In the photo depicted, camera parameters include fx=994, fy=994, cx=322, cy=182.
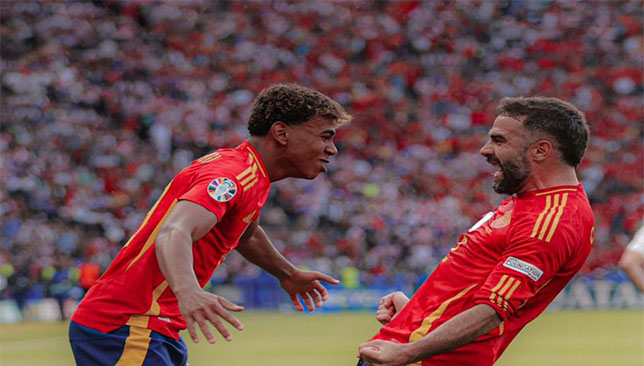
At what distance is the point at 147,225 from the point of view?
15.9ft

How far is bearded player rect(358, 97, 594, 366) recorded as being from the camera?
4.14 m

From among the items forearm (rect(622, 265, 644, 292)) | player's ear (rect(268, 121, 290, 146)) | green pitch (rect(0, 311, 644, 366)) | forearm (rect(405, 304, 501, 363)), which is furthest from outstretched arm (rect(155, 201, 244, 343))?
green pitch (rect(0, 311, 644, 366))

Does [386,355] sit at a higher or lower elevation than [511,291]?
lower

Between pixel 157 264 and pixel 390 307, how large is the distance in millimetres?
1161

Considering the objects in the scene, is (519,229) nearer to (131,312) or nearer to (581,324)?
(131,312)

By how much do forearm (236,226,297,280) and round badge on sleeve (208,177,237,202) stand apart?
1.46 m

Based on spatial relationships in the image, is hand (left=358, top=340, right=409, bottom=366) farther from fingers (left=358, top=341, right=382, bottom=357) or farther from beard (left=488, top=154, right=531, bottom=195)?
beard (left=488, top=154, right=531, bottom=195)

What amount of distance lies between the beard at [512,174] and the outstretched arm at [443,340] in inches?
25.4

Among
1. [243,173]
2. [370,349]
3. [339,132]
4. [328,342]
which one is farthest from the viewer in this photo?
[339,132]

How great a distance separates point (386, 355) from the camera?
411 centimetres

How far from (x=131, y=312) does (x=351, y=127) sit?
77.0 ft

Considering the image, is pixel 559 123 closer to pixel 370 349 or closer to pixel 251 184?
pixel 370 349

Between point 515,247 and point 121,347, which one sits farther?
point 121,347

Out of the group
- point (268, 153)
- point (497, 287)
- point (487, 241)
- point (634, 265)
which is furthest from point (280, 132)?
point (634, 265)
